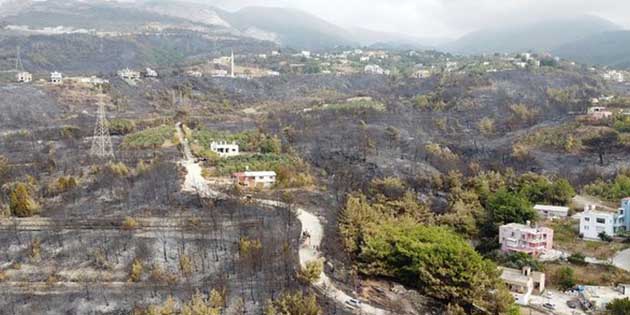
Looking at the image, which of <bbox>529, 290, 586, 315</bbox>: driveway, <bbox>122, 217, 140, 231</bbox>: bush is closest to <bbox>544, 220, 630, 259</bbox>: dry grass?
<bbox>529, 290, 586, 315</bbox>: driveway

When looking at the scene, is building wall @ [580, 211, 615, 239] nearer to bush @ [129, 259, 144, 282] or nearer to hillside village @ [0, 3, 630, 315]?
hillside village @ [0, 3, 630, 315]

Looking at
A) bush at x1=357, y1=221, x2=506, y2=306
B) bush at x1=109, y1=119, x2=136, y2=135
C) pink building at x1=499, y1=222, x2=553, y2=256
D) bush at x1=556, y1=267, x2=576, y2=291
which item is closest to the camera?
bush at x1=357, y1=221, x2=506, y2=306

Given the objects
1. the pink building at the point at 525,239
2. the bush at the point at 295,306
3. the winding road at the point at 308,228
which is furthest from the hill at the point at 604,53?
the bush at the point at 295,306

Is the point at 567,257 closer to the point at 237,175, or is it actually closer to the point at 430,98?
the point at 237,175

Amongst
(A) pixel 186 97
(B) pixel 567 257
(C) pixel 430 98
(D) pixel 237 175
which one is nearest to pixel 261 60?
(A) pixel 186 97

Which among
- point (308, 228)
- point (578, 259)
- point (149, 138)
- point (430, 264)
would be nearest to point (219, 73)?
point (149, 138)

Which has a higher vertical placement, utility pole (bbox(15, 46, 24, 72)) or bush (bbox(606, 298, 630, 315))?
utility pole (bbox(15, 46, 24, 72))

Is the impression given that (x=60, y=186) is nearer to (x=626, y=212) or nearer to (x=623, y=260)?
(x=623, y=260)
